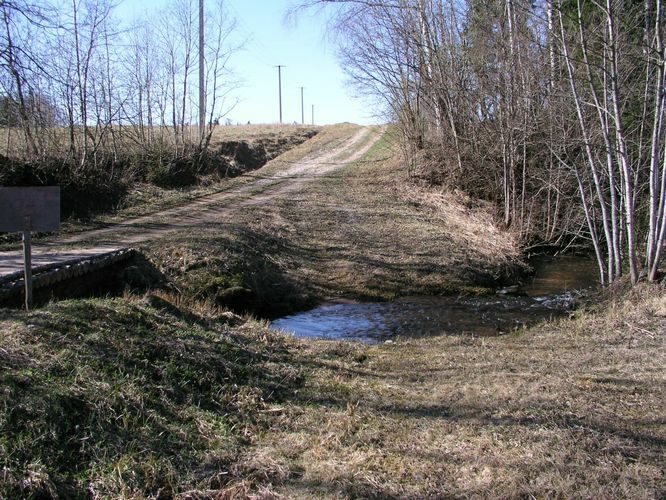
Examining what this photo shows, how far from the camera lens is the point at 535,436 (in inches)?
170

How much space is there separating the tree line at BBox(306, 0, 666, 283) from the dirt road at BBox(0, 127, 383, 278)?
18.8ft

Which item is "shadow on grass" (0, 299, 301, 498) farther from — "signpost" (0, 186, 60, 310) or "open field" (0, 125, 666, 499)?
"signpost" (0, 186, 60, 310)

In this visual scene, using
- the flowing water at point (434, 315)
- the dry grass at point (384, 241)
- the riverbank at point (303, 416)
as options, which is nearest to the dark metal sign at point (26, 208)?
the riverbank at point (303, 416)

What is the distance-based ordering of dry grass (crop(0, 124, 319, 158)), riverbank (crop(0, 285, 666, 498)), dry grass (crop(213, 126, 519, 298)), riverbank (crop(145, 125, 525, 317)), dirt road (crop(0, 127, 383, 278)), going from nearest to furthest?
riverbank (crop(0, 285, 666, 498))
dirt road (crop(0, 127, 383, 278))
riverbank (crop(145, 125, 525, 317))
dry grass (crop(213, 126, 519, 298))
dry grass (crop(0, 124, 319, 158))

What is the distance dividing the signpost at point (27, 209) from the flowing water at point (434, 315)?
4.10 meters

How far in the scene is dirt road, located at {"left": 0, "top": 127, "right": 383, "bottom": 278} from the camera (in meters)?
10.8

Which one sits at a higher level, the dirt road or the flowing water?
the dirt road

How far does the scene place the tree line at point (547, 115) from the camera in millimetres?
8758

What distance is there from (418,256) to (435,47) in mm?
8723

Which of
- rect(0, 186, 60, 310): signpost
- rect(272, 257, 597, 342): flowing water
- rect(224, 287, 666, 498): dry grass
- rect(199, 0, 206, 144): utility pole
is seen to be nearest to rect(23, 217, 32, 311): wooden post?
rect(0, 186, 60, 310): signpost

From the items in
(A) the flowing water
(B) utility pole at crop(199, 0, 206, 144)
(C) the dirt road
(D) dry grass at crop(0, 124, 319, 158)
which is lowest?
(A) the flowing water

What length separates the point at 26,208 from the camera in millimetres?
6152

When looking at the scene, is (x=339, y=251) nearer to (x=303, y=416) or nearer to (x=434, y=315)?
(x=434, y=315)

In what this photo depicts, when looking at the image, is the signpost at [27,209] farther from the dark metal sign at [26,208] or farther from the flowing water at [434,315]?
the flowing water at [434,315]
